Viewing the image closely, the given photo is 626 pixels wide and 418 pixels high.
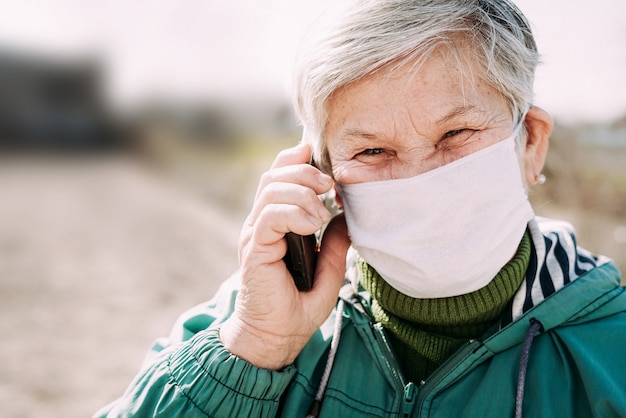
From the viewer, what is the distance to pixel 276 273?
1598 mm

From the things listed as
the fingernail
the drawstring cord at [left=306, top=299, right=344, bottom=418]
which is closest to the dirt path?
the drawstring cord at [left=306, top=299, right=344, bottom=418]

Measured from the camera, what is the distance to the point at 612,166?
504 centimetres

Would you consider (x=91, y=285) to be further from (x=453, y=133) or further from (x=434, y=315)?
(x=453, y=133)

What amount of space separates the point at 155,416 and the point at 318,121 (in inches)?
38.6

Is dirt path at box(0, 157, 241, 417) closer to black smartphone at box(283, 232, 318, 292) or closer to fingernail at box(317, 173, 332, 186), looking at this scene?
black smartphone at box(283, 232, 318, 292)

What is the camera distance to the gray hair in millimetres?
1528

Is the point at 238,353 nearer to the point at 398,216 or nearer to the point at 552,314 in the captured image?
the point at 398,216

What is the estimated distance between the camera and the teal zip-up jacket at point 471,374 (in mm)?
1443

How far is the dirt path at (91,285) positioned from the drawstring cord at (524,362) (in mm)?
3490

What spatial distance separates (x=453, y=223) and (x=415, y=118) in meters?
0.31

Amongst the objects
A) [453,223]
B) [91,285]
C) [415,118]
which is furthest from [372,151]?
[91,285]

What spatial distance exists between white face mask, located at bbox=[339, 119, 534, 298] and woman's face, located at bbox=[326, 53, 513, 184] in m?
0.05

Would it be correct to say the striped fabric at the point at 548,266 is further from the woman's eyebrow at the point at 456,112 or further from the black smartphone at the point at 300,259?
the black smartphone at the point at 300,259

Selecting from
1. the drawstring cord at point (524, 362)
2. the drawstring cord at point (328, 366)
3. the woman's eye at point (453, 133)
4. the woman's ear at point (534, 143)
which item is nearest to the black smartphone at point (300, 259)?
the drawstring cord at point (328, 366)
